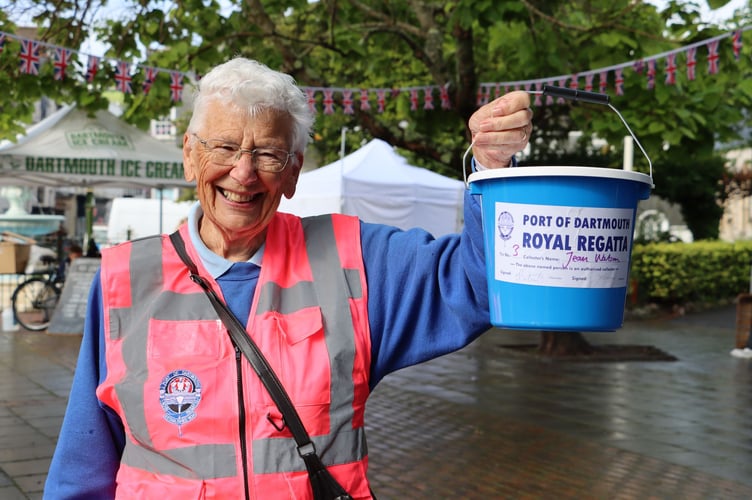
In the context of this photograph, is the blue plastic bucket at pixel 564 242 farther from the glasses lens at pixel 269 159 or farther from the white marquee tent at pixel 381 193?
the white marquee tent at pixel 381 193

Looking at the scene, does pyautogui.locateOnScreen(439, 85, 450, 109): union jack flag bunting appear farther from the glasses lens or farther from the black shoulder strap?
the black shoulder strap

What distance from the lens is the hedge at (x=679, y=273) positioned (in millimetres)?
17281

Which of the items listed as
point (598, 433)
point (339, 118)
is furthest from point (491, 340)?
point (598, 433)

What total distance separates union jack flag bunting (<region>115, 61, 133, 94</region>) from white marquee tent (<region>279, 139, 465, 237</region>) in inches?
127

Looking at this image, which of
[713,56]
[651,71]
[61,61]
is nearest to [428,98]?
[651,71]

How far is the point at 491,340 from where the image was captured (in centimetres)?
1313

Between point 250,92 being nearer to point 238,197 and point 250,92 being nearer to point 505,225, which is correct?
point 238,197

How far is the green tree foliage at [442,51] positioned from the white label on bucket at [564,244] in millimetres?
6762

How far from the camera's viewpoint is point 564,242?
166 cm

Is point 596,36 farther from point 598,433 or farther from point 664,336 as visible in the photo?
point 664,336

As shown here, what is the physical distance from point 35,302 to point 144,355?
469 inches

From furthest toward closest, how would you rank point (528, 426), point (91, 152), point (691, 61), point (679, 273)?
point (679, 273) < point (91, 152) < point (691, 61) < point (528, 426)

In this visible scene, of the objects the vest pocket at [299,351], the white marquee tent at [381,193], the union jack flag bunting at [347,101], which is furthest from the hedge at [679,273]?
the vest pocket at [299,351]

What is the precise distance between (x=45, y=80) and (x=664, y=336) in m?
9.60
